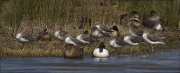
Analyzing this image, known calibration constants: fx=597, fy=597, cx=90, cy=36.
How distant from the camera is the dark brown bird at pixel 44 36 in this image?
72.2 ft

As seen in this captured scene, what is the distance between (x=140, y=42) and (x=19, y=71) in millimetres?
7196

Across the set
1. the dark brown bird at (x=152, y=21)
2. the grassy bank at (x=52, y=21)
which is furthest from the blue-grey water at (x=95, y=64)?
the dark brown bird at (x=152, y=21)

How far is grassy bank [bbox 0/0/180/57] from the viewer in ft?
64.2

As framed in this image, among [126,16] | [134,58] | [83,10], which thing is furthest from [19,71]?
[126,16]

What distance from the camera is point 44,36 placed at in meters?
22.0

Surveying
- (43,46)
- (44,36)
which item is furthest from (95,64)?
(44,36)

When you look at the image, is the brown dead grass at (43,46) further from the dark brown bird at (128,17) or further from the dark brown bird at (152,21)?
the dark brown bird at (128,17)

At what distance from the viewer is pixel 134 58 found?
18.7 m

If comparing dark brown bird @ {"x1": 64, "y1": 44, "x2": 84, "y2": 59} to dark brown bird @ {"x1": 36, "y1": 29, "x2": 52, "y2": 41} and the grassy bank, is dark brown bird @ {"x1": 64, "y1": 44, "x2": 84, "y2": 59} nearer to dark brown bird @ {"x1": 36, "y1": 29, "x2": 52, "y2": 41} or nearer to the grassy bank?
the grassy bank

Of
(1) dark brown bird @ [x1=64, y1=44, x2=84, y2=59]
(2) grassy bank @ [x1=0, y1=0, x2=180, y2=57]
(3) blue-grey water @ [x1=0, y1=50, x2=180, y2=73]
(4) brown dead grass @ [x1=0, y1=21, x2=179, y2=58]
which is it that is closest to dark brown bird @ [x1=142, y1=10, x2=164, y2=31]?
(2) grassy bank @ [x1=0, y1=0, x2=180, y2=57]

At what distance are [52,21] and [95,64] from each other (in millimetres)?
7452

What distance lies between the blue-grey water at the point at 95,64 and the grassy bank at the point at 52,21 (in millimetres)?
1061

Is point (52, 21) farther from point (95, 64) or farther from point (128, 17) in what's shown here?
point (95, 64)

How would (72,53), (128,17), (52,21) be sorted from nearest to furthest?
1. (72,53)
2. (52,21)
3. (128,17)
